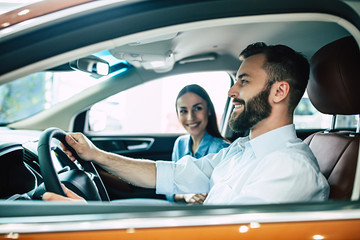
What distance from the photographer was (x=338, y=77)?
1.40 metres

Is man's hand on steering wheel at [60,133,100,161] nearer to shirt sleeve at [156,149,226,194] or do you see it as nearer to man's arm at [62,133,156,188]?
man's arm at [62,133,156,188]

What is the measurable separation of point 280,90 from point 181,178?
75 centimetres

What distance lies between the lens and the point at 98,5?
90cm

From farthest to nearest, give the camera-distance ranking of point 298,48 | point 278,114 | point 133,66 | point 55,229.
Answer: point 133,66
point 298,48
point 278,114
point 55,229

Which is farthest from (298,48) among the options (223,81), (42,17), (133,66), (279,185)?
(42,17)

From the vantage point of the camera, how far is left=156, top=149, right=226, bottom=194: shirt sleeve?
1817mm

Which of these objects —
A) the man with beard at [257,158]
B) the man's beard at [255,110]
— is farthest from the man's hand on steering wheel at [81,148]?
the man's beard at [255,110]

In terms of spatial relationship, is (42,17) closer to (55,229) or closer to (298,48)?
(55,229)

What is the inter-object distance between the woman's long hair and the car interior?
25cm

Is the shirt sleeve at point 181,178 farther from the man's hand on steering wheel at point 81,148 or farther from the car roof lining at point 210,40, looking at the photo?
the car roof lining at point 210,40

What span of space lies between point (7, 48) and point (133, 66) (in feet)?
6.48

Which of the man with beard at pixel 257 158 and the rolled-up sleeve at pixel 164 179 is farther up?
the man with beard at pixel 257 158

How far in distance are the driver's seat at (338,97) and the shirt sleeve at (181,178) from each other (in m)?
0.66

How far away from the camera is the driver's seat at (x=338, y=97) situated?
134 cm
